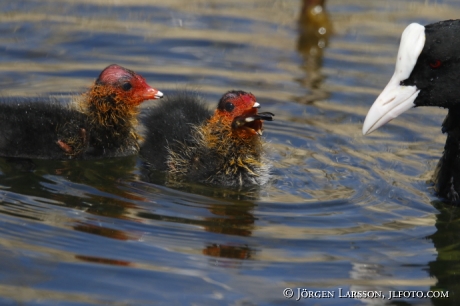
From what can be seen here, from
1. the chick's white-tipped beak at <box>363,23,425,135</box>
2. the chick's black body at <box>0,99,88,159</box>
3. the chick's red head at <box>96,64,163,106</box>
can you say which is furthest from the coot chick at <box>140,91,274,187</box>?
the chick's white-tipped beak at <box>363,23,425,135</box>

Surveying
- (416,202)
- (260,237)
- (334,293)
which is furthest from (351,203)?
(334,293)

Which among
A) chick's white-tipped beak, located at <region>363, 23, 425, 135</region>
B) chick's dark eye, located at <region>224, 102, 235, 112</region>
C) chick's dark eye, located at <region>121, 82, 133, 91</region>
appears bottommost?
chick's dark eye, located at <region>224, 102, 235, 112</region>

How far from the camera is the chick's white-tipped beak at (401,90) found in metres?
5.36

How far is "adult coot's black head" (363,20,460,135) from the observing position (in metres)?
5.38

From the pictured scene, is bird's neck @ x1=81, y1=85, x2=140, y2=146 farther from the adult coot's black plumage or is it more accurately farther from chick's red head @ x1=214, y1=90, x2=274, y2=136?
the adult coot's black plumage

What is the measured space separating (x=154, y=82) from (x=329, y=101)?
1554 mm

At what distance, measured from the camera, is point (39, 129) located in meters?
5.82

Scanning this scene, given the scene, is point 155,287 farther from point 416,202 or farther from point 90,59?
point 90,59

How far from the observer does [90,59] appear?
8.45 metres

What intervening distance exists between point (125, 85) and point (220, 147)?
33.5 inches

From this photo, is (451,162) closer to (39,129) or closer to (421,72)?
(421,72)

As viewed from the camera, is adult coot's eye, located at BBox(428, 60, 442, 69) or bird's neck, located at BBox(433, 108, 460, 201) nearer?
adult coot's eye, located at BBox(428, 60, 442, 69)

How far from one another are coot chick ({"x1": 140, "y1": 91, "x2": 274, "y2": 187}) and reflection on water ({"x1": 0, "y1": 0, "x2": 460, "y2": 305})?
117 mm

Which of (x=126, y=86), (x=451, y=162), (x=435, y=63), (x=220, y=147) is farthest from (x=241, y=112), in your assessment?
(x=451, y=162)
